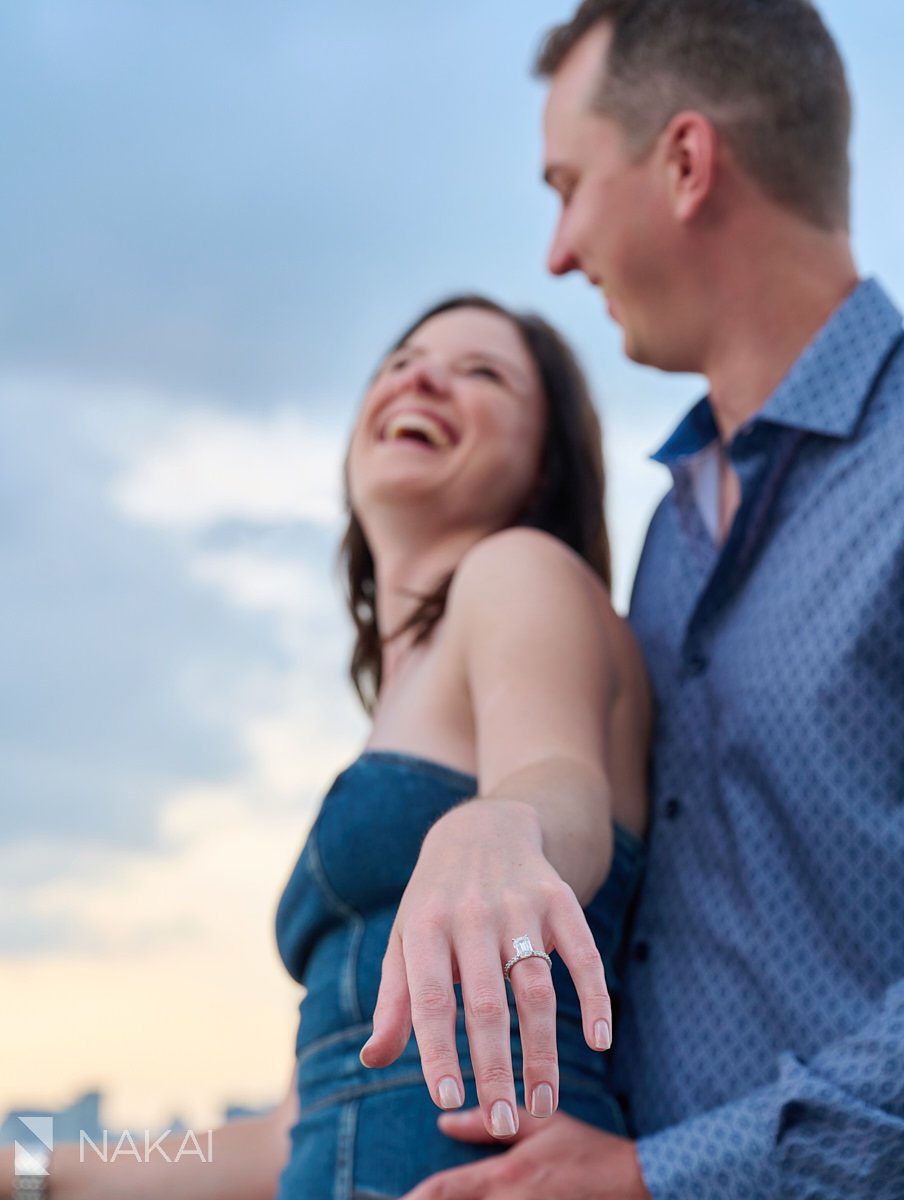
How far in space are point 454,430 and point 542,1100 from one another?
1601 millimetres

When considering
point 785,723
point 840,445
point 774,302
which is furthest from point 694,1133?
point 774,302

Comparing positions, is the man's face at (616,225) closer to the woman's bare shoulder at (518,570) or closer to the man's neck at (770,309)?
the man's neck at (770,309)

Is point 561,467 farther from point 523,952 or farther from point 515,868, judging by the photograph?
point 523,952

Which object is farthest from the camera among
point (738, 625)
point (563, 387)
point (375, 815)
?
point (563, 387)

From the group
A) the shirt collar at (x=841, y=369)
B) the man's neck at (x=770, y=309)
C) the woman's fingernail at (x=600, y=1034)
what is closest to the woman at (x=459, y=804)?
the woman's fingernail at (x=600, y=1034)

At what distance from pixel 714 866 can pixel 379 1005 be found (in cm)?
100

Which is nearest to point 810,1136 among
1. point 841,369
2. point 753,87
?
point 841,369

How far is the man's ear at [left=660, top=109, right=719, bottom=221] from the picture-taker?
237 cm

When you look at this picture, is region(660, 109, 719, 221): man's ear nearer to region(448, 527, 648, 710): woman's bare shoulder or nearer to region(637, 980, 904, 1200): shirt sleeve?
region(448, 527, 648, 710): woman's bare shoulder

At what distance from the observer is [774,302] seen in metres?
2.32

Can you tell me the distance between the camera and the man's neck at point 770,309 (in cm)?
230

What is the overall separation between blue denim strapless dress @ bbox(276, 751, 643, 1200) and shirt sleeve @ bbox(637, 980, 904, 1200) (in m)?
0.17

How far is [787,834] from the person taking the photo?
180cm

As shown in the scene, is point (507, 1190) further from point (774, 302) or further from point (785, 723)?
point (774, 302)
